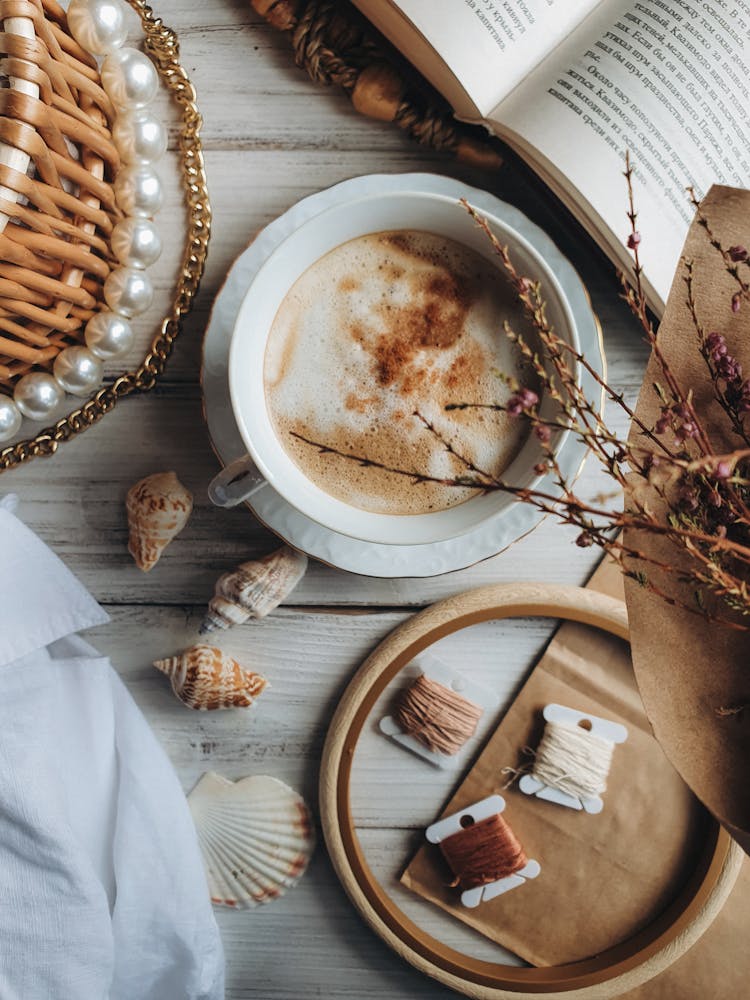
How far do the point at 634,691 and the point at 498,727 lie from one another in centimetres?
14

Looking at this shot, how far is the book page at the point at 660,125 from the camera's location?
0.74 metres

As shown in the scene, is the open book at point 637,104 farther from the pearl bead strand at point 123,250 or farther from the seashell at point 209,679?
the seashell at point 209,679

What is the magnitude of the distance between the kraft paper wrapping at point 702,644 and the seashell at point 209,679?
1.37ft

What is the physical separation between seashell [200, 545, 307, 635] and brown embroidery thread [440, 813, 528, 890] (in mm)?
293

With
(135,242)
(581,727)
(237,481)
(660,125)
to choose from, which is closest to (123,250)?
(135,242)

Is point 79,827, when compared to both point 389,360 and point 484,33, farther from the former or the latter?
point 484,33

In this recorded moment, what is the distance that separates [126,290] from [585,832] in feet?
2.21

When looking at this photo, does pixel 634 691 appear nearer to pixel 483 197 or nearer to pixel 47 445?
pixel 483 197

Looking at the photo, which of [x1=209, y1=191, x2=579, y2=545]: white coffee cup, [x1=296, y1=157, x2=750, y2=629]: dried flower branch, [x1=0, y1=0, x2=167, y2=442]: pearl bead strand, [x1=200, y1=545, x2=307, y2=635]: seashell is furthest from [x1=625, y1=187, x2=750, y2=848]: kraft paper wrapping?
[x1=0, y1=0, x2=167, y2=442]: pearl bead strand

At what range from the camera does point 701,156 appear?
A: 741 millimetres

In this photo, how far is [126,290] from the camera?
2.52 ft

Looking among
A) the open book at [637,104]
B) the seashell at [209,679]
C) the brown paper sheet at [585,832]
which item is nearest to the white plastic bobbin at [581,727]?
the brown paper sheet at [585,832]

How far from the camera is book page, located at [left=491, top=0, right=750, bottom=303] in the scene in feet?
2.42

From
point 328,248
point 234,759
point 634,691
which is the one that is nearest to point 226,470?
point 328,248
